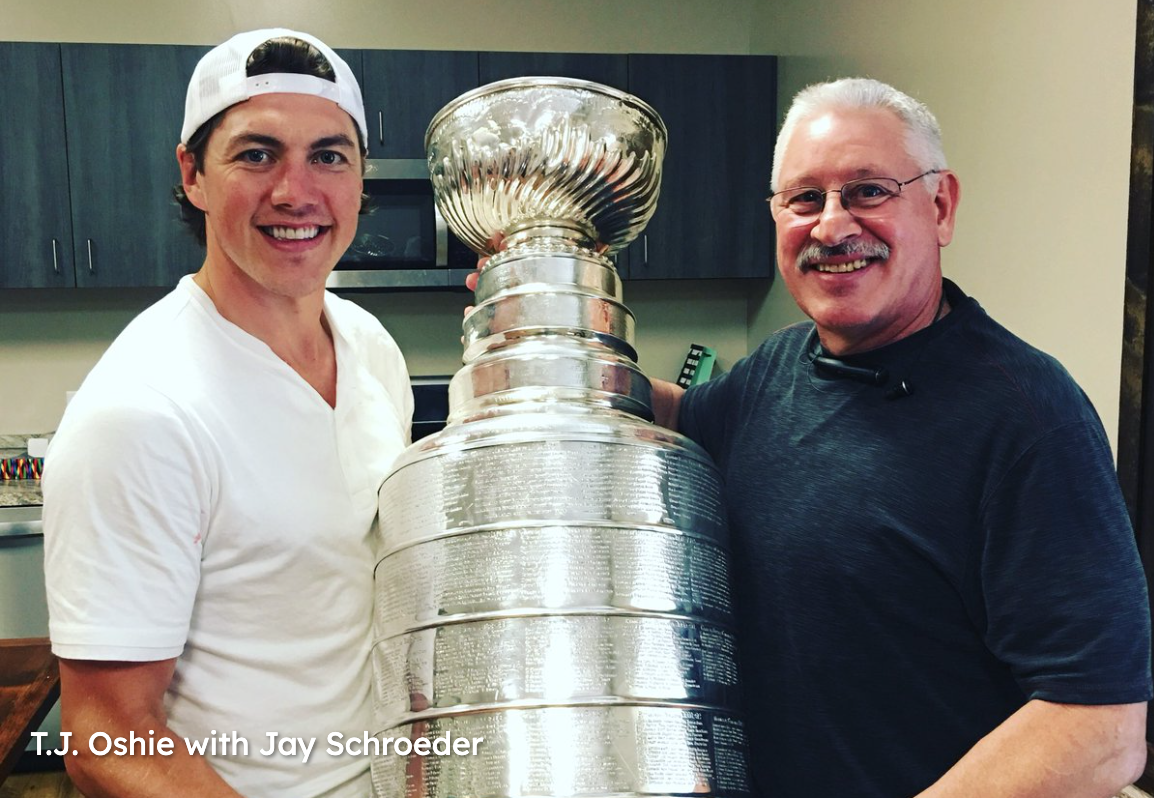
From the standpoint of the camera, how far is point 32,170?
2.89m

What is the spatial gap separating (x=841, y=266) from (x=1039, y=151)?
0.93m

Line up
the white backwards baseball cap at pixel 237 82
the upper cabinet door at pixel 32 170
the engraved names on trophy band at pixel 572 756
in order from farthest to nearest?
the upper cabinet door at pixel 32 170
the white backwards baseball cap at pixel 237 82
the engraved names on trophy band at pixel 572 756

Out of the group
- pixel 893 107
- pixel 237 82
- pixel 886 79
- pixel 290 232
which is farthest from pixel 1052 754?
pixel 886 79

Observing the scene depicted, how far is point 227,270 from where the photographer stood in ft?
3.36

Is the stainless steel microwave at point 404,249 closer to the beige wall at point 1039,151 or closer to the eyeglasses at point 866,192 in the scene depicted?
the beige wall at point 1039,151

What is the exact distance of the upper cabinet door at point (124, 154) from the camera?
288 centimetres

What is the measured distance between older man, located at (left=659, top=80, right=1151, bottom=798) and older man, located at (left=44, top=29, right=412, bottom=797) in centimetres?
44

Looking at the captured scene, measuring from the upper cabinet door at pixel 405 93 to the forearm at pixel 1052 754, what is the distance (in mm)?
2530

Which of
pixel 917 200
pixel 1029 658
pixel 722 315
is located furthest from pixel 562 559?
pixel 722 315

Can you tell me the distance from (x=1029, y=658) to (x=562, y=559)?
429mm

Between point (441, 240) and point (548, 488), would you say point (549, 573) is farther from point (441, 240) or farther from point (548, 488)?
point (441, 240)

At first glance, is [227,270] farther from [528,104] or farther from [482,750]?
[482,750]

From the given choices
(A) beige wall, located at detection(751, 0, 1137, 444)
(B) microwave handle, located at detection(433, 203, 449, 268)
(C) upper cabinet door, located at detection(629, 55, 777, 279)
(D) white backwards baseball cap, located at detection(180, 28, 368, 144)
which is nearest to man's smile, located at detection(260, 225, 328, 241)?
(D) white backwards baseball cap, located at detection(180, 28, 368, 144)

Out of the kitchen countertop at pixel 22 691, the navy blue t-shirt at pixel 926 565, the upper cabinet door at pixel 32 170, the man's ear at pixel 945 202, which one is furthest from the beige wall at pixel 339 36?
the navy blue t-shirt at pixel 926 565
